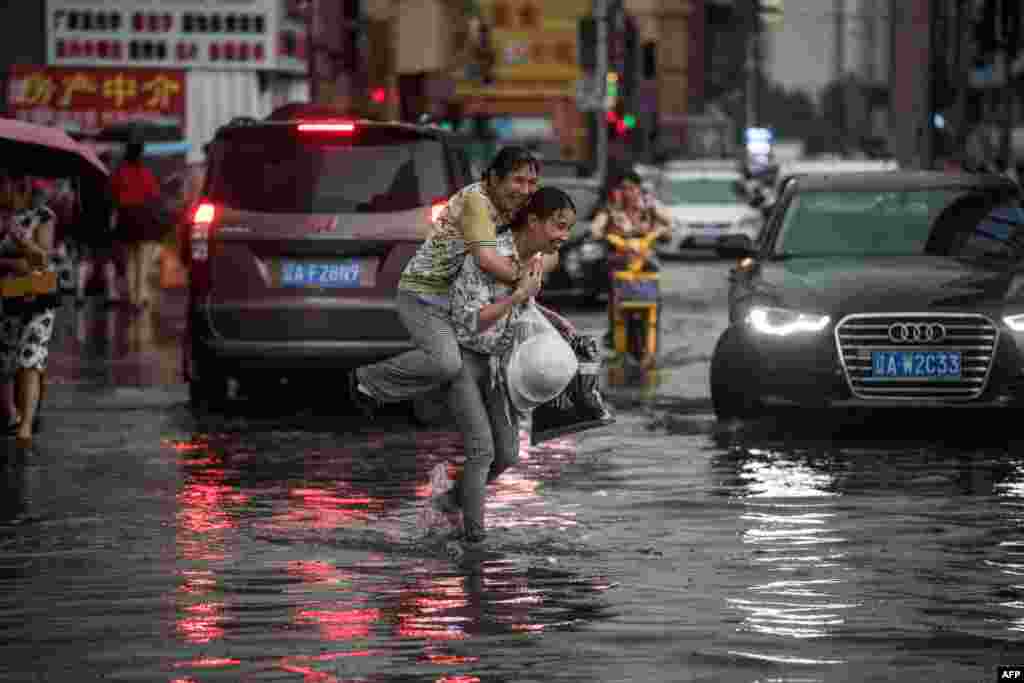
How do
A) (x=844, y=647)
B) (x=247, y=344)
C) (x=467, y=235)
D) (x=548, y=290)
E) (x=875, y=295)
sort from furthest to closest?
(x=548, y=290) → (x=247, y=344) → (x=875, y=295) → (x=467, y=235) → (x=844, y=647)

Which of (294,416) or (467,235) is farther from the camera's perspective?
(294,416)

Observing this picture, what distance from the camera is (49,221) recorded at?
17.1 meters

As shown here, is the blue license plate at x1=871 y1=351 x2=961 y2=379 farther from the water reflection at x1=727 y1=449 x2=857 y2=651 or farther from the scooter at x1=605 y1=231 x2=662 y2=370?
the scooter at x1=605 y1=231 x2=662 y2=370

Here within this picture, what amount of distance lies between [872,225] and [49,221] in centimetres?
505

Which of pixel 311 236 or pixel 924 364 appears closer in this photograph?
pixel 924 364

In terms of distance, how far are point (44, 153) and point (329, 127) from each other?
1.76 metres

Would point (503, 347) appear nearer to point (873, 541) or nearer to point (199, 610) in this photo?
point (873, 541)

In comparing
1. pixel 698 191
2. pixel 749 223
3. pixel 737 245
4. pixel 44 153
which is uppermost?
pixel 44 153

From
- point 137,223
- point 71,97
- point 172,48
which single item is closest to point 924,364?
point 137,223

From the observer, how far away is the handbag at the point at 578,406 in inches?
476

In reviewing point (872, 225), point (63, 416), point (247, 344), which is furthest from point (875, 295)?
point (63, 416)

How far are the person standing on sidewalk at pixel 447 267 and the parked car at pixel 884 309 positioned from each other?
4866 millimetres

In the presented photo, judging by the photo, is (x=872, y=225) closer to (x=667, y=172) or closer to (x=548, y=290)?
(x=548, y=290)

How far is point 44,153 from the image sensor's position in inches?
685
